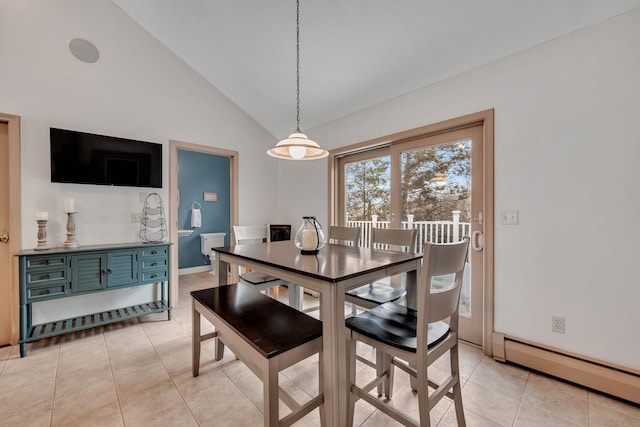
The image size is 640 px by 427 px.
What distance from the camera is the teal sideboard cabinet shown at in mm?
2199

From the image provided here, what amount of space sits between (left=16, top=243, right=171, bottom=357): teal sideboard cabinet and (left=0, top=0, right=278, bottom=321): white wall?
0.99 ft

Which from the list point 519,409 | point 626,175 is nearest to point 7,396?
point 519,409

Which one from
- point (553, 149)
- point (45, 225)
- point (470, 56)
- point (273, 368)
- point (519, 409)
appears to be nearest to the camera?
point (273, 368)

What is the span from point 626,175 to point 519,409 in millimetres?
1642

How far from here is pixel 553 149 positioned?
1.92 meters

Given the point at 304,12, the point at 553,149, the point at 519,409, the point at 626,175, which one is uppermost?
the point at 304,12

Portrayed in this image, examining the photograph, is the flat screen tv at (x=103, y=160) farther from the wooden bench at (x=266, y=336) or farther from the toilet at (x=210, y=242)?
the toilet at (x=210, y=242)

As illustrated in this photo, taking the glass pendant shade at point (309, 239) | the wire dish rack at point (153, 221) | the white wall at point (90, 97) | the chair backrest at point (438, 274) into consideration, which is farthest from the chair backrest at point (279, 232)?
the chair backrest at point (438, 274)

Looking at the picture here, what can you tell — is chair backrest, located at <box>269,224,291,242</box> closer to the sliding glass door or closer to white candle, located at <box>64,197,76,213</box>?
the sliding glass door

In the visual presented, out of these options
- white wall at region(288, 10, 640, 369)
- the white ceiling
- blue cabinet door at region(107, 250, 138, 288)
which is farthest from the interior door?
white wall at region(288, 10, 640, 369)

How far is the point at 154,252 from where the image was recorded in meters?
2.84

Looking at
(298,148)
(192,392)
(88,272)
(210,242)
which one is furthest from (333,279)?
(210,242)

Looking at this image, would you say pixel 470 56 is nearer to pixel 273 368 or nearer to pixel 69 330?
pixel 273 368

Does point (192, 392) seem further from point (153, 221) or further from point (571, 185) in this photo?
point (571, 185)
